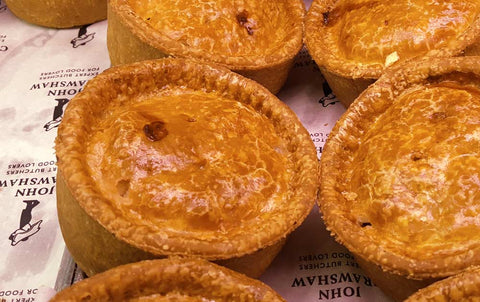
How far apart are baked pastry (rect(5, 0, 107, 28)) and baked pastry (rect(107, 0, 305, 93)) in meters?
0.52

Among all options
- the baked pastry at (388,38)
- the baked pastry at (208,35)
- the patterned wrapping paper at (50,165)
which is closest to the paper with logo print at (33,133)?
the patterned wrapping paper at (50,165)

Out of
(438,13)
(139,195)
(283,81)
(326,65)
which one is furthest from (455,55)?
(139,195)

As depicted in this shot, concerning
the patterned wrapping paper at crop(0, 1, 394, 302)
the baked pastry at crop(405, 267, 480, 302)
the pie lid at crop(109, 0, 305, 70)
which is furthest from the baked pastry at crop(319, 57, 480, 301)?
the pie lid at crop(109, 0, 305, 70)

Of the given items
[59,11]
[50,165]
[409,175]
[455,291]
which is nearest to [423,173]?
[409,175]

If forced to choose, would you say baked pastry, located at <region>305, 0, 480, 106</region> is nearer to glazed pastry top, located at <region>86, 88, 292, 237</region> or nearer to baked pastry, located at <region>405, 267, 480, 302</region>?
glazed pastry top, located at <region>86, 88, 292, 237</region>


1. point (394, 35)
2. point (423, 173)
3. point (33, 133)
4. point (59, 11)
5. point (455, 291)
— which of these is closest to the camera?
point (455, 291)

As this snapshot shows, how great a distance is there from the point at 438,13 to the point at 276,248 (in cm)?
103

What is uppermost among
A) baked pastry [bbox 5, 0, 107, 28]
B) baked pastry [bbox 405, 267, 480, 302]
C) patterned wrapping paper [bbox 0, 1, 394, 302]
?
baked pastry [bbox 405, 267, 480, 302]

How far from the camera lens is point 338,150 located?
1897 millimetres

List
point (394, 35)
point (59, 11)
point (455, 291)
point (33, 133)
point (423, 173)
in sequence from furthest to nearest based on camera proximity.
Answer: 1. point (59, 11)
2. point (33, 133)
3. point (394, 35)
4. point (423, 173)
5. point (455, 291)

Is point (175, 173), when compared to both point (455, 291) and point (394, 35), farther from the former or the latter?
point (394, 35)

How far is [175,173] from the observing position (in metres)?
1.71

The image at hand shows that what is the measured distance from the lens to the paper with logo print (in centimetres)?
192

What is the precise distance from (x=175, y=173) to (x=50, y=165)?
2.49ft
